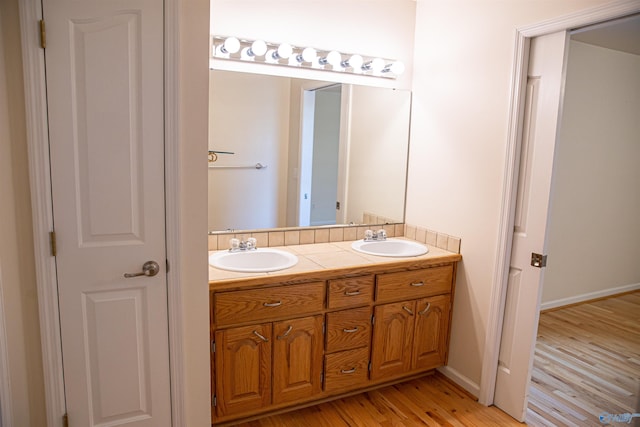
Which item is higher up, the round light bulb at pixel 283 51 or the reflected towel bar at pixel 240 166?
the round light bulb at pixel 283 51

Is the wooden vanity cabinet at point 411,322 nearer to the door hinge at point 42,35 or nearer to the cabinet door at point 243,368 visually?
the cabinet door at point 243,368

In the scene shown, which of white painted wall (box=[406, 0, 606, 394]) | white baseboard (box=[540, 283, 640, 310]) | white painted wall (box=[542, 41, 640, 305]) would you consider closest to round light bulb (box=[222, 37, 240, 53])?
white painted wall (box=[406, 0, 606, 394])

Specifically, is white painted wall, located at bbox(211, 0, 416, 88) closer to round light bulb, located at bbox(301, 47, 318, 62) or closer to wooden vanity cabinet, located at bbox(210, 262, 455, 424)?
round light bulb, located at bbox(301, 47, 318, 62)

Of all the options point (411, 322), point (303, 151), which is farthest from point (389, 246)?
point (303, 151)

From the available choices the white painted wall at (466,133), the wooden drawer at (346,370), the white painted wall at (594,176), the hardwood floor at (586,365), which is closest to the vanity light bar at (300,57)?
the white painted wall at (466,133)

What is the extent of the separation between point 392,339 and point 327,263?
0.62 meters

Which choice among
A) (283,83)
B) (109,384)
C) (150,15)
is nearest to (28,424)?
(109,384)

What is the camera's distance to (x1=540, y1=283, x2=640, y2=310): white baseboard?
3.95 meters

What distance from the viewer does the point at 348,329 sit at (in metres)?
2.31

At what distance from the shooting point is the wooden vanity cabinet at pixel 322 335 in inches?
79.7

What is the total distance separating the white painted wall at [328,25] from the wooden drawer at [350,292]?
127 cm

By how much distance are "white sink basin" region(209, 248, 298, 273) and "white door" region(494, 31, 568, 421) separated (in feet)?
3.98

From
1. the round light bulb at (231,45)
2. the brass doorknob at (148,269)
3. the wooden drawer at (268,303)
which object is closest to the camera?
the brass doorknob at (148,269)

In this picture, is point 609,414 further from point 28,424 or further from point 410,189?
point 28,424
